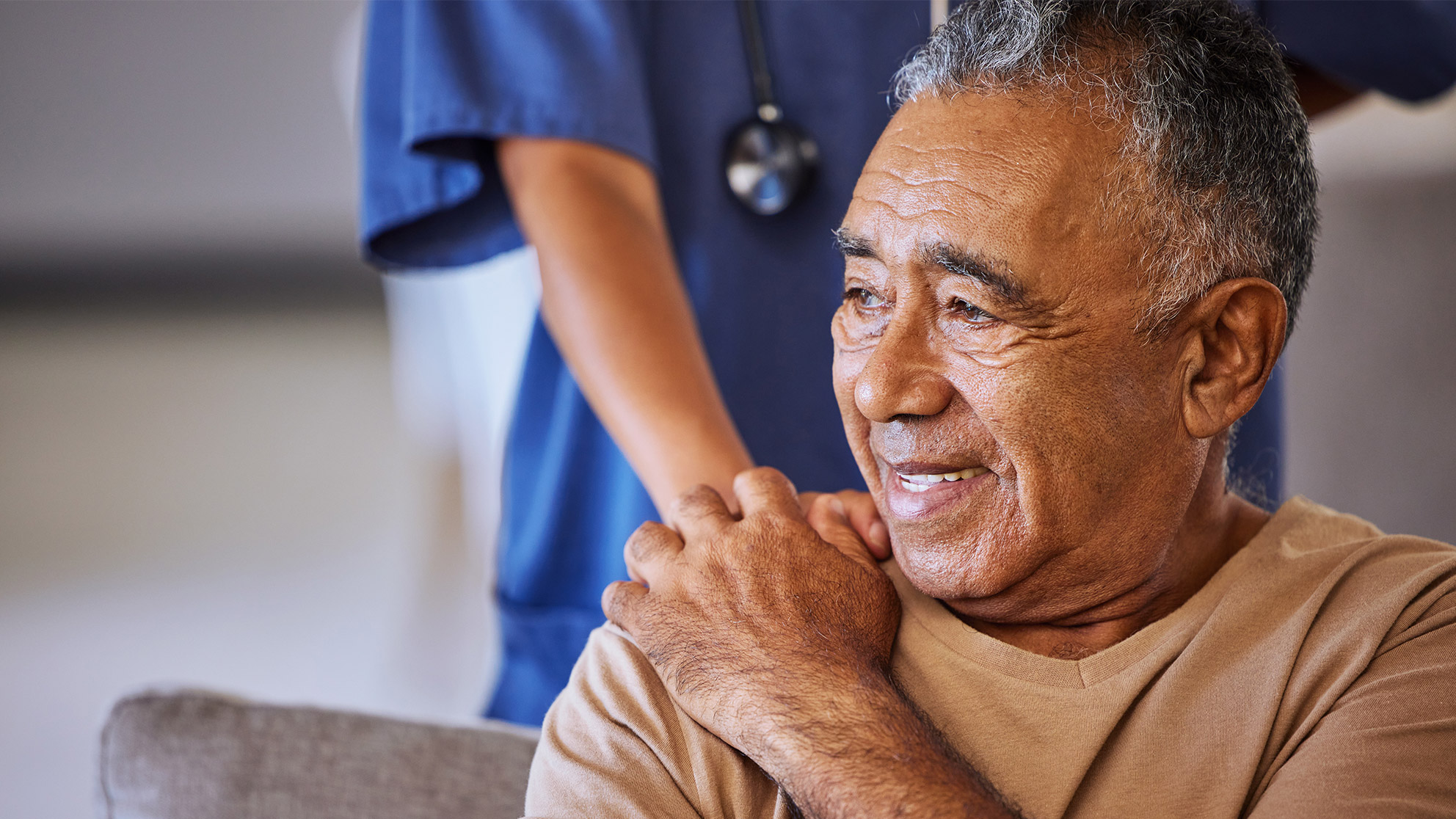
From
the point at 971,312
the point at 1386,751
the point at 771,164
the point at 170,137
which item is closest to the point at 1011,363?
the point at 971,312

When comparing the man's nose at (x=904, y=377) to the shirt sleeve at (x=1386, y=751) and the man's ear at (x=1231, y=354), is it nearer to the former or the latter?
the man's ear at (x=1231, y=354)

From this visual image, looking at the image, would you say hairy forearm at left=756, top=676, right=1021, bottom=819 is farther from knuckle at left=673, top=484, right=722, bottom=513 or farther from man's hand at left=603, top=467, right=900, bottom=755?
knuckle at left=673, top=484, right=722, bottom=513

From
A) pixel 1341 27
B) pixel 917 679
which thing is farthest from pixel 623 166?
pixel 1341 27

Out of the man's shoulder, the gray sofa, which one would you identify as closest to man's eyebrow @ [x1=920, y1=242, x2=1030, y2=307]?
the man's shoulder

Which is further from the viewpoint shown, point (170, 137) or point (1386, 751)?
point (170, 137)

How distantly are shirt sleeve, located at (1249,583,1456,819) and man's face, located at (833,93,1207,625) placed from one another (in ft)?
0.69

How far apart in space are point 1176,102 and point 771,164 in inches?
24.1

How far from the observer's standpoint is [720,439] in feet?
4.21

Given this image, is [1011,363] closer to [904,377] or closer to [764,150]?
[904,377]

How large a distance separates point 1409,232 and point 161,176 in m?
5.31

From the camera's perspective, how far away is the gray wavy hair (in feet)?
3.29

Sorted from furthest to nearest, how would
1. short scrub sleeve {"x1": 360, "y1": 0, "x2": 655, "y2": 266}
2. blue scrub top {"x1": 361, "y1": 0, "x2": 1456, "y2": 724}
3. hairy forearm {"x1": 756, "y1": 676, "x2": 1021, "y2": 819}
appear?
blue scrub top {"x1": 361, "y1": 0, "x2": 1456, "y2": 724}, short scrub sleeve {"x1": 360, "y1": 0, "x2": 655, "y2": 266}, hairy forearm {"x1": 756, "y1": 676, "x2": 1021, "y2": 819}

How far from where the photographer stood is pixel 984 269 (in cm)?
99

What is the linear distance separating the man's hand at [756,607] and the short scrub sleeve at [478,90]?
0.55 meters
